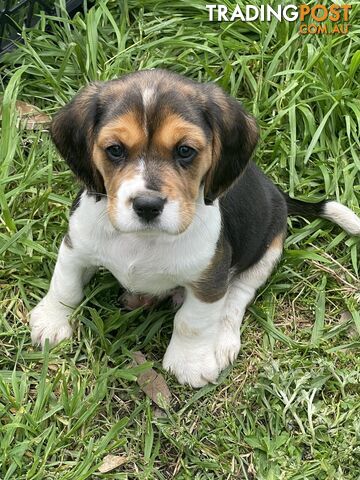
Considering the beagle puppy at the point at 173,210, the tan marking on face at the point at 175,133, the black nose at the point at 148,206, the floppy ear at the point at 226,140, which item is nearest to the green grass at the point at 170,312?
the beagle puppy at the point at 173,210

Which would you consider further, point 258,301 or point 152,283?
point 258,301

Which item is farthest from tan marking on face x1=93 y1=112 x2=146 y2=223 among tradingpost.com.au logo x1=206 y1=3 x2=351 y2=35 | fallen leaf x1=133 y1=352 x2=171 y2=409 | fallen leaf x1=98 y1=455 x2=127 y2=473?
tradingpost.com.au logo x1=206 y1=3 x2=351 y2=35

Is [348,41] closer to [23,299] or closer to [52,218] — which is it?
[52,218]

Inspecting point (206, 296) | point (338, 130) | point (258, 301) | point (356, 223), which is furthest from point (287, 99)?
point (206, 296)

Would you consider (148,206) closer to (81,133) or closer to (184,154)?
(184,154)

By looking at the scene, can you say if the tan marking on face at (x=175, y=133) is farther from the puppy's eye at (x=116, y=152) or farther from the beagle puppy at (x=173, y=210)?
the puppy's eye at (x=116, y=152)
